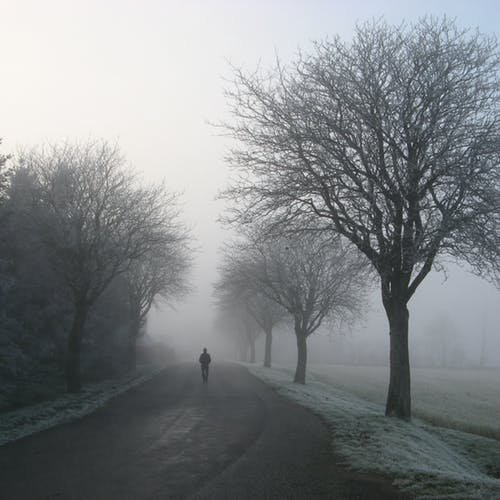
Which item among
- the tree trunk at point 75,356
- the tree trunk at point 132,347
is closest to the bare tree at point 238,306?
the tree trunk at point 132,347

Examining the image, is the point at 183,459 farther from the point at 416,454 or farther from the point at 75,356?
the point at 75,356

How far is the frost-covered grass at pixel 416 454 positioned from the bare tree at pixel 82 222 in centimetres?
1190

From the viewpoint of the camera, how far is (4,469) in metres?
8.56

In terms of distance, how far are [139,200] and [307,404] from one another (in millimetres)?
13719

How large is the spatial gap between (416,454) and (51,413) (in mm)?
11344

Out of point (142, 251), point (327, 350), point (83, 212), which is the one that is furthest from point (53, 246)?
point (327, 350)

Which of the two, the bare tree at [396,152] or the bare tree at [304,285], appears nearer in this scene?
the bare tree at [396,152]

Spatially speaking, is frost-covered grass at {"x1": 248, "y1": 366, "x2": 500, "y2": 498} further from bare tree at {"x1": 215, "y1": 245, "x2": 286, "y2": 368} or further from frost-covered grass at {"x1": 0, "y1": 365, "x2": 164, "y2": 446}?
bare tree at {"x1": 215, "y1": 245, "x2": 286, "y2": 368}

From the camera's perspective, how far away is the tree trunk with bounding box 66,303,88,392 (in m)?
21.4

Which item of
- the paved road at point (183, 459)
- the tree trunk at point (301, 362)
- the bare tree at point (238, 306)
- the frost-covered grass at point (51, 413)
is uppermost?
the bare tree at point (238, 306)

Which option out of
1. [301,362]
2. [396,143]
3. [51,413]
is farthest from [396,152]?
[301,362]

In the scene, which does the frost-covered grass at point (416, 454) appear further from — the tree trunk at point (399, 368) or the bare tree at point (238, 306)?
the bare tree at point (238, 306)

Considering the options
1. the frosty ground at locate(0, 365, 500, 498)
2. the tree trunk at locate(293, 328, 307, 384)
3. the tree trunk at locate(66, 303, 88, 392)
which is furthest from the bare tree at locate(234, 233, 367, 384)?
the tree trunk at locate(66, 303, 88, 392)

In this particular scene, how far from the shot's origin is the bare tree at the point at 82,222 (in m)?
21.6
